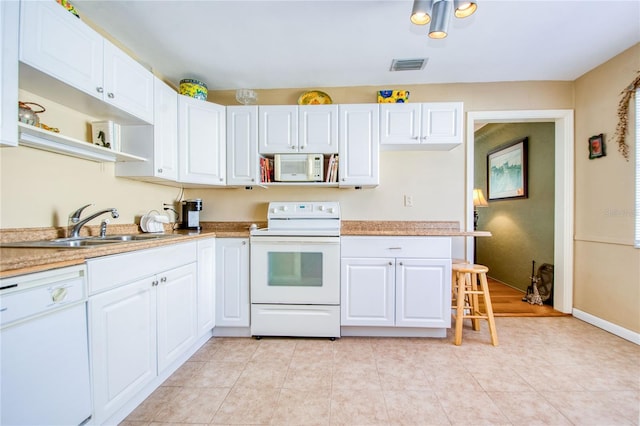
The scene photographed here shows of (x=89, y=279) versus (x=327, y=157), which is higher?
(x=327, y=157)

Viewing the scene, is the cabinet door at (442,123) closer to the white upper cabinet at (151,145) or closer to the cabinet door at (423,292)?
the cabinet door at (423,292)

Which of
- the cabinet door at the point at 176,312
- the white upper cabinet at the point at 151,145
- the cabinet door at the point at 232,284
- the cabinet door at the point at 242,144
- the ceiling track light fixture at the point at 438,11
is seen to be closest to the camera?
the ceiling track light fixture at the point at 438,11

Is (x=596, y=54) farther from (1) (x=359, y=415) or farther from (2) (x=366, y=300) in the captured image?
(1) (x=359, y=415)

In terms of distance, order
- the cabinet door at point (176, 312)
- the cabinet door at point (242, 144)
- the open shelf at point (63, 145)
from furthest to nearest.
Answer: the cabinet door at point (242, 144)
the cabinet door at point (176, 312)
the open shelf at point (63, 145)

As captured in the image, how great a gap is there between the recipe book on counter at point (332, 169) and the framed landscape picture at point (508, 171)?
9.08 feet

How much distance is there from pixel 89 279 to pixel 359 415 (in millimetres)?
1476

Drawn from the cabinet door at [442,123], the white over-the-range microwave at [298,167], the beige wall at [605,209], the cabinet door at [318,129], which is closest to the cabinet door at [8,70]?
the white over-the-range microwave at [298,167]

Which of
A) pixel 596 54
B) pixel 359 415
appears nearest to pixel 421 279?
pixel 359 415

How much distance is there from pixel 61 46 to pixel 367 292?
8.10 ft

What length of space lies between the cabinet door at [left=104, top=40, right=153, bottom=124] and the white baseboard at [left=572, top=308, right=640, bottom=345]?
4.16m

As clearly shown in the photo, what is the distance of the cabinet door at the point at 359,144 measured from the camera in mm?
2467

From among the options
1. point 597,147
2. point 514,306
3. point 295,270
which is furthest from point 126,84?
point 514,306

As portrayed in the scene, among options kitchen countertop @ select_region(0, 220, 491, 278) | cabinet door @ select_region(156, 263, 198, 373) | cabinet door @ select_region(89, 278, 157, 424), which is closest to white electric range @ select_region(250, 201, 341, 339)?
kitchen countertop @ select_region(0, 220, 491, 278)

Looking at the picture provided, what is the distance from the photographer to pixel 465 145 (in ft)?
9.05
